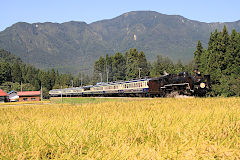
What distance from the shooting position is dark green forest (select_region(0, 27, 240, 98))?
5906 centimetres

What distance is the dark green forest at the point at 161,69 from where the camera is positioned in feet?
194

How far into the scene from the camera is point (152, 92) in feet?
121

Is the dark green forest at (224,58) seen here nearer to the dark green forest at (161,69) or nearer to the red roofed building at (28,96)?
the dark green forest at (161,69)

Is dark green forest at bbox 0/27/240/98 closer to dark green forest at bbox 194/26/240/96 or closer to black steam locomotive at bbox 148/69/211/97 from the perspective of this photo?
dark green forest at bbox 194/26/240/96

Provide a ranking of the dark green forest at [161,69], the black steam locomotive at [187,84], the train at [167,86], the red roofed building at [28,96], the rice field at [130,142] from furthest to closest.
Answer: the red roofed building at [28,96], the dark green forest at [161,69], the train at [167,86], the black steam locomotive at [187,84], the rice field at [130,142]

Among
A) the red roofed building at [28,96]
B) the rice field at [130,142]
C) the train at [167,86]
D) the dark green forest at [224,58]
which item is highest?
the dark green forest at [224,58]

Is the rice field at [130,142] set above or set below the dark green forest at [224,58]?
below

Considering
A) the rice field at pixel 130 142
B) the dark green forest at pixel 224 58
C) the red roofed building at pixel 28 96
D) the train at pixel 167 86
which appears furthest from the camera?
the red roofed building at pixel 28 96

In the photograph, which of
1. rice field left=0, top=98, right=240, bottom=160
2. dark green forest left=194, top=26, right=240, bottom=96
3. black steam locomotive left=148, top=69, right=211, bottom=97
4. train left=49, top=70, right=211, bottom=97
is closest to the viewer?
rice field left=0, top=98, right=240, bottom=160

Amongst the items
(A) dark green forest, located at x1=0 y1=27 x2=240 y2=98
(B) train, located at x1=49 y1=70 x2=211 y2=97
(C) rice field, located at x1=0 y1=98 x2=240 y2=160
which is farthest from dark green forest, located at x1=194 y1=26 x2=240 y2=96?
(C) rice field, located at x1=0 y1=98 x2=240 y2=160

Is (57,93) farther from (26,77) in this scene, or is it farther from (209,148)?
(209,148)

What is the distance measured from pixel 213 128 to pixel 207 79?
24408 mm

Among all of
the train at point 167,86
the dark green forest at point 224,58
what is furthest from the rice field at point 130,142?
the dark green forest at point 224,58

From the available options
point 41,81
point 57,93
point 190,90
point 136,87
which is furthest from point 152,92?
point 41,81
